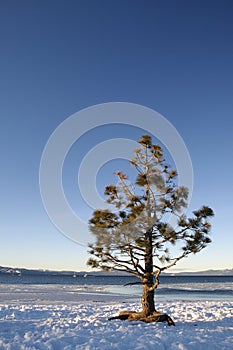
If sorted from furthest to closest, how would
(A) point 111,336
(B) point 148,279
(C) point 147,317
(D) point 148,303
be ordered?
(B) point 148,279
(D) point 148,303
(C) point 147,317
(A) point 111,336

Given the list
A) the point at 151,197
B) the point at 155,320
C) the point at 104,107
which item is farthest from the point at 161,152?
the point at 155,320

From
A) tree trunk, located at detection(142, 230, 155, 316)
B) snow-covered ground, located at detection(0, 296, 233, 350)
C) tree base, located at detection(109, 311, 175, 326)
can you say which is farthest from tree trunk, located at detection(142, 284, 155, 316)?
snow-covered ground, located at detection(0, 296, 233, 350)

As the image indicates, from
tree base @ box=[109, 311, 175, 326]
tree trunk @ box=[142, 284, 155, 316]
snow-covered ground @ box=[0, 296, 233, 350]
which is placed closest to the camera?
snow-covered ground @ box=[0, 296, 233, 350]

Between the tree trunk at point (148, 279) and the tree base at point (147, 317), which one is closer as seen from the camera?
the tree base at point (147, 317)

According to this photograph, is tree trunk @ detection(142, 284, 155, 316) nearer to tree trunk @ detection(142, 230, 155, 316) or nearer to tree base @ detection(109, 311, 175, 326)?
tree trunk @ detection(142, 230, 155, 316)

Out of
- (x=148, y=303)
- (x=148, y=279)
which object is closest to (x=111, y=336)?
(x=148, y=303)

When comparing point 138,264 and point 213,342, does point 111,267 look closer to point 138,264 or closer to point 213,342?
point 138,264

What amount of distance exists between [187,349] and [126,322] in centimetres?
500

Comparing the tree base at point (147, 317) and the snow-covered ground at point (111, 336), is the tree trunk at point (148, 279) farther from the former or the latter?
the snow-covered ground at point (111, 336)

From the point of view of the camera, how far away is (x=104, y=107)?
668 inches

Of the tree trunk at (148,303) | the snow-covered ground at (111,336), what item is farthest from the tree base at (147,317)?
the snow-covered ground at (111,336)

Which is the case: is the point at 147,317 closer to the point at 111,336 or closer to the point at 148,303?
the point at 148,303

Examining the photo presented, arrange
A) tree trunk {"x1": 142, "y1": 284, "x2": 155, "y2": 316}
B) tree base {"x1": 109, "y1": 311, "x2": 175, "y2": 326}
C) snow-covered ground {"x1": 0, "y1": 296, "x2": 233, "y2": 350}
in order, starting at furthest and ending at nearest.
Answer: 1. tree trunk {"x1": 142, "y1": 284, "x2": 155, "y2": 316}
2. tree base {"x1": 109, "y1": 311, "x2": 175, "y2": 326}
3. snow-covered ground {"x1": 0, "y1": 296, "x2": 233, "y2": 350}

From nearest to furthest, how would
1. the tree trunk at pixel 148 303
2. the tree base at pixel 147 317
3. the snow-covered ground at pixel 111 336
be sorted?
1. the snow-covered ground at pixel 111 336
2. the tree base at pixel 147 317
3. the tree trunk at pixel 148 303
